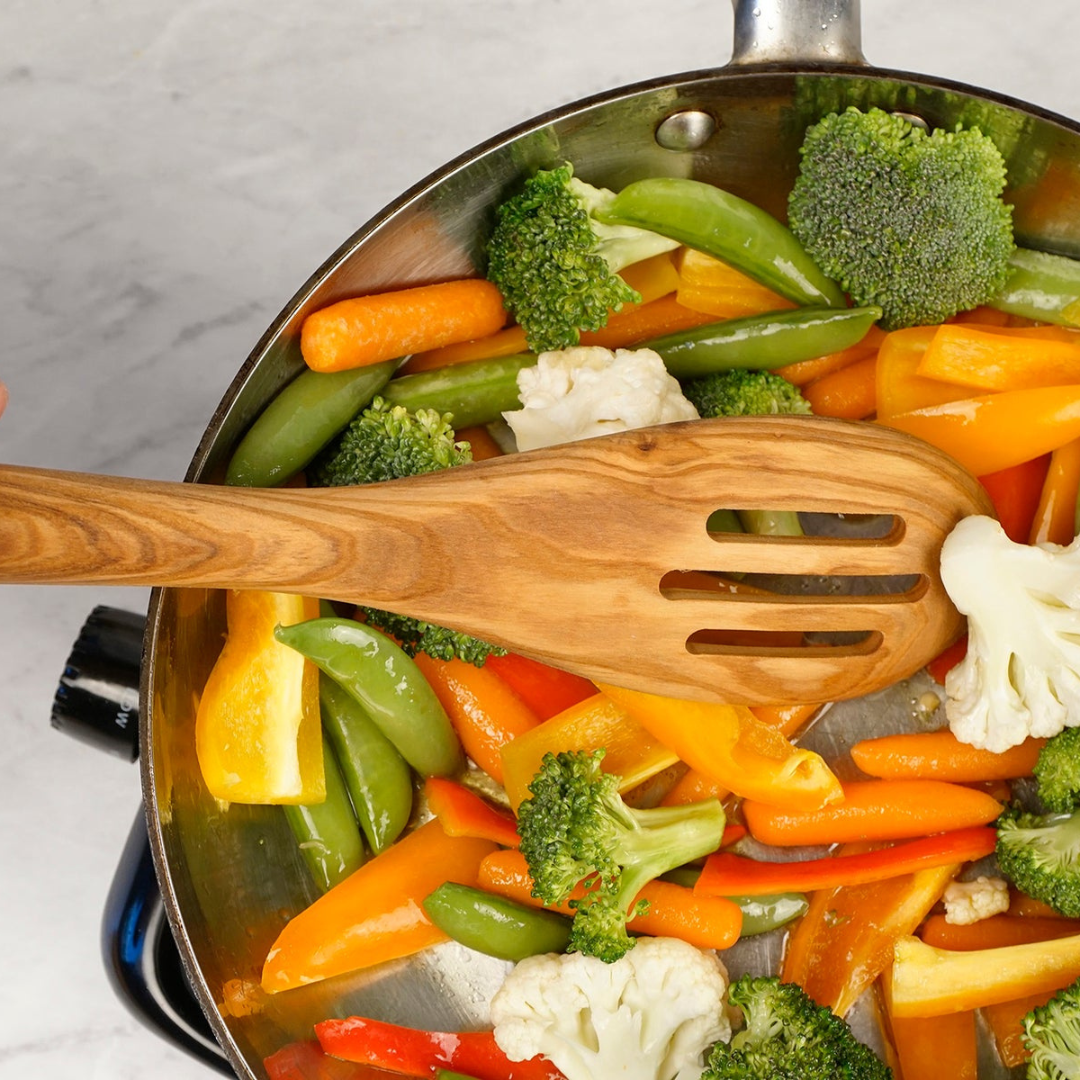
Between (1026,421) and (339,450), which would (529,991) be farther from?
(1026,421)

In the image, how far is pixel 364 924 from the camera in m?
1.84

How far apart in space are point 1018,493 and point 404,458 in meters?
1.04

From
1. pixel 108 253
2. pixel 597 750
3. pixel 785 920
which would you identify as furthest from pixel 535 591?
pixel 108 253

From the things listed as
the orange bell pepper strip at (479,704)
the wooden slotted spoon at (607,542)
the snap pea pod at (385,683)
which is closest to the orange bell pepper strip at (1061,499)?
the wooden slotted spoon at (607,542)

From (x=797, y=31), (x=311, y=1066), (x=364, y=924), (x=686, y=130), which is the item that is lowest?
(x=311, y=1066)

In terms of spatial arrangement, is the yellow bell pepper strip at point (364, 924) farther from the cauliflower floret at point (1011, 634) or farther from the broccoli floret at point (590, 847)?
the cauliflower floret at point (1011, 634)

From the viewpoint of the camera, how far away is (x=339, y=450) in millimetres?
1814

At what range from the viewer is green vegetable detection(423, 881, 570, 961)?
1.81 meters

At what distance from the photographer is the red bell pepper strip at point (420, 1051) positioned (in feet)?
6.17

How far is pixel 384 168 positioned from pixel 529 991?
4.89ft

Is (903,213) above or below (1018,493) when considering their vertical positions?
above

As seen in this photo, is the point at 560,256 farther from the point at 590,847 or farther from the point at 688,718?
the point at 590,847

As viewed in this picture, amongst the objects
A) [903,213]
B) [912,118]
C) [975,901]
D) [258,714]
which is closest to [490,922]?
[258,714]

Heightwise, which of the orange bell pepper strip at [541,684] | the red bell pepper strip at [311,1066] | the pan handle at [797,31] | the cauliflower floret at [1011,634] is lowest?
the red bell pepper strip at [311,1066]
